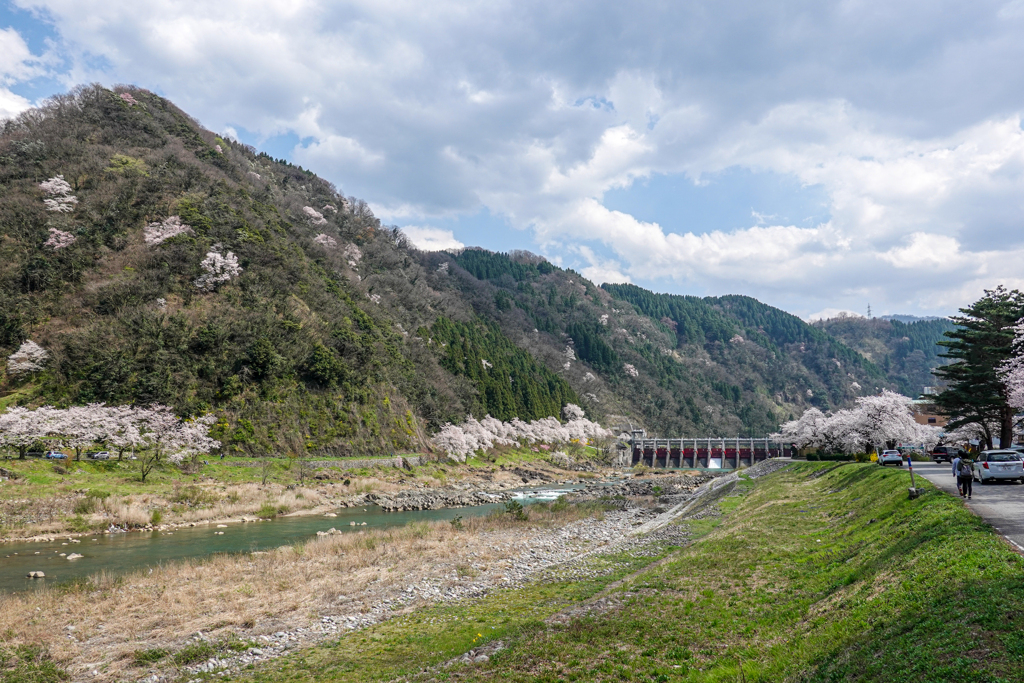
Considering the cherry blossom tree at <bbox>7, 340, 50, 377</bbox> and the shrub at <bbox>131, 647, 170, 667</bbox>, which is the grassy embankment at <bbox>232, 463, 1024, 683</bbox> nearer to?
the shrub at <bbox>131, 647, 170, 667</bbox>

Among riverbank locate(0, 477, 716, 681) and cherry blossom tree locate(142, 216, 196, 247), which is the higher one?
cherry blossom tree locate(142, 216, 196, 247)

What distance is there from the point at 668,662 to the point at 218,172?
115431 mm

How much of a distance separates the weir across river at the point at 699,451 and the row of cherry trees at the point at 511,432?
1095 centimetres

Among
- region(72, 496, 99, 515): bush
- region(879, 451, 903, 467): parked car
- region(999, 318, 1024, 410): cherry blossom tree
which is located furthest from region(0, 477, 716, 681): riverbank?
region(999, 318, 1024, 410): cherry blossom tree

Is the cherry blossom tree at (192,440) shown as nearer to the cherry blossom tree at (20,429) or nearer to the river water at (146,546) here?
the cherry blossom tree at (20,429)

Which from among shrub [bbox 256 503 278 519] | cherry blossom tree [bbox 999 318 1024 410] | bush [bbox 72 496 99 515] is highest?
cherry blossom tree [bbox 999 318 1024 410]

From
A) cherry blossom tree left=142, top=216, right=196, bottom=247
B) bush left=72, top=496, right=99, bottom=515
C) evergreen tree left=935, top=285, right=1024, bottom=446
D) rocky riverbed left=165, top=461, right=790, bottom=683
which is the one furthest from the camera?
cherry blossom tree left=142, top=216, right=196, bottom=247

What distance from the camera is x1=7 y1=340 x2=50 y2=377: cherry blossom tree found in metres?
54.8

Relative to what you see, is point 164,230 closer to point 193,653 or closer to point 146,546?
point 146,546

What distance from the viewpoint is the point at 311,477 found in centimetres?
5959

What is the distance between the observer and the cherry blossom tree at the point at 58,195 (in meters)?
72.1

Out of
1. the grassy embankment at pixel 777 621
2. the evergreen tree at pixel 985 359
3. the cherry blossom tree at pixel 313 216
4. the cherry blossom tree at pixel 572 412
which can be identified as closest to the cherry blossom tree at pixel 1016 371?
the evergreen tree at pixel 985 359

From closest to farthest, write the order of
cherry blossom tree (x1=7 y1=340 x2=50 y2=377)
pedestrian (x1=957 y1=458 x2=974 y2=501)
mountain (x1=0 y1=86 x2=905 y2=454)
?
pedestrian (x1=957 y1=458 x2=974 y2=501) < cherry blossom tree (x1=7 y1=340 x2=50 y2=377) < mountain (x1=0 y1=86 x2=905 y2=454)

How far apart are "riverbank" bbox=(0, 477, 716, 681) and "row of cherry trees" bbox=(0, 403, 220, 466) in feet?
96.6
